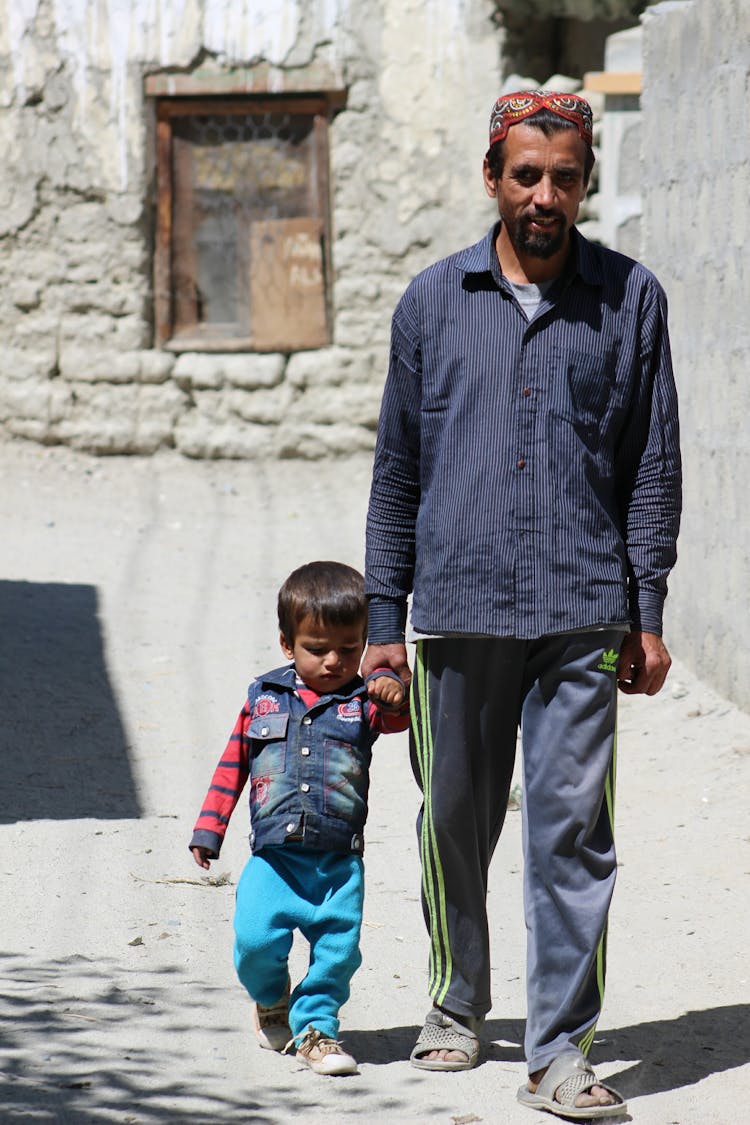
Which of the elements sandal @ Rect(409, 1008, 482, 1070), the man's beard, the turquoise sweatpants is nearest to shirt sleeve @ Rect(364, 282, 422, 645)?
the man's beard

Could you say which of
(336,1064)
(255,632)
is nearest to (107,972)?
(336,1064)

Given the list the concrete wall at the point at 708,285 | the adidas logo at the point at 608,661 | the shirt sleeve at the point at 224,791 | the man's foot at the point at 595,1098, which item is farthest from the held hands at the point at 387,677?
the concrete wall at the point at 708,285

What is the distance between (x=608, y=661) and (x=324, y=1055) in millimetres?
950

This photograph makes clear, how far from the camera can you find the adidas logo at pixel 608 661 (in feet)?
9.71

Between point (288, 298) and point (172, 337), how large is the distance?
804 millimetres

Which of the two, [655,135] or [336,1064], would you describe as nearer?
[336,1064]

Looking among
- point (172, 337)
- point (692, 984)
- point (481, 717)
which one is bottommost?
point (692, 984)

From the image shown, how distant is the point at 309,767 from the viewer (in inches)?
123

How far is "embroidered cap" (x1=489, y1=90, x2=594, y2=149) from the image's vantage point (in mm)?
2891

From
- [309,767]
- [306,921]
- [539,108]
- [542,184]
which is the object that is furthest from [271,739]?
[539,108]

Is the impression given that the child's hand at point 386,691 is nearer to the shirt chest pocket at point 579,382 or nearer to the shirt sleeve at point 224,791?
the shirt sleeve at point 224,791

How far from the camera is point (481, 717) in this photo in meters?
3.02

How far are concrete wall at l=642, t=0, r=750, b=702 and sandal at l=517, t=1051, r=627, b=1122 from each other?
2.82m

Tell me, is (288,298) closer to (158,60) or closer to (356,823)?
(158,60)
